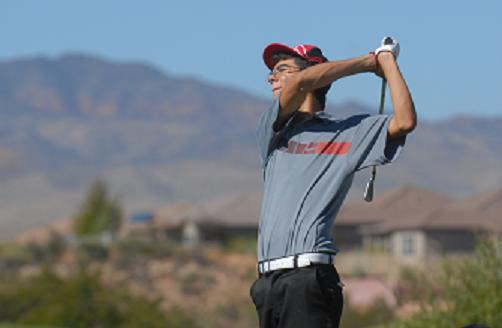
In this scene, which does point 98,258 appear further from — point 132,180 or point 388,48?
point 132,180

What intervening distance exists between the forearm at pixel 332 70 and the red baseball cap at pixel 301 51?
0.38 metres

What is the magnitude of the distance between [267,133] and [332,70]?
1.80 ft

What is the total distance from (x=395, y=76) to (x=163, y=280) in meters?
48.2

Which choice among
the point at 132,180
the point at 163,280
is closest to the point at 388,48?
the point at 163,280

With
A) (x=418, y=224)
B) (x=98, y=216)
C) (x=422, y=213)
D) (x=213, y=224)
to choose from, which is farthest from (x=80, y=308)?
(x=98, y=216)

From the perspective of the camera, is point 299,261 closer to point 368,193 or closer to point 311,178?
point 311,178

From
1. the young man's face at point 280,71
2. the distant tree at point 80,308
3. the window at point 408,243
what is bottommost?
the window at point 408,243

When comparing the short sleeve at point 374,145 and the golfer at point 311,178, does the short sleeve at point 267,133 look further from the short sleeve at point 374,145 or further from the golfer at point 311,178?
the short sleeve at point 374,145

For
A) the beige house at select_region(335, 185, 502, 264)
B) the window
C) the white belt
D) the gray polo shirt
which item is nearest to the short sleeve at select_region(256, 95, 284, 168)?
the gray polo shirt

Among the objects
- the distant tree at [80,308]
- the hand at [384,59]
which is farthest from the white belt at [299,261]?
the distant tree at [80,308]

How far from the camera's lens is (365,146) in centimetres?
611

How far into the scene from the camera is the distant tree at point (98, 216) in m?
77.2

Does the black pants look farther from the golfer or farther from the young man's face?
the young man's face

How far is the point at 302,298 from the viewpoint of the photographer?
6.11 meters
